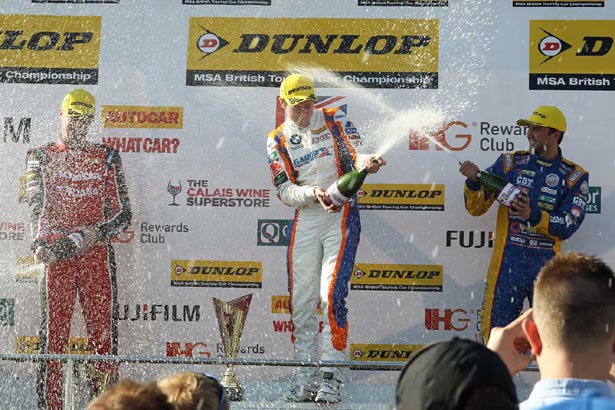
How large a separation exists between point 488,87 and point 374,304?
1.74m

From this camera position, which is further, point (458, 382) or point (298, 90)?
point (298, 90)

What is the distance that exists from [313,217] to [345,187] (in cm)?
50

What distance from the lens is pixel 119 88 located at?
7383 mm

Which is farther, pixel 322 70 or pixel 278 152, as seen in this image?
pixel 322 70

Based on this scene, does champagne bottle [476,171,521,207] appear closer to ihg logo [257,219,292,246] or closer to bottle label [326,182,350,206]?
bottle label [326,182,350,206]

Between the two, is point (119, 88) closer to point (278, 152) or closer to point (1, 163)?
point (1, 163)

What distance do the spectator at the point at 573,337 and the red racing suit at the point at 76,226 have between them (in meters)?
4.90

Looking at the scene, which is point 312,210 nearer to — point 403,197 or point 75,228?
point 403,197

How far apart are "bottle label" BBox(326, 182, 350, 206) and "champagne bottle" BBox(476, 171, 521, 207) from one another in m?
0.96

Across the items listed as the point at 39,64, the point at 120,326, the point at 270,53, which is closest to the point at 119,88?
the point at 39,64

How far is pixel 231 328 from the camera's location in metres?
6.79

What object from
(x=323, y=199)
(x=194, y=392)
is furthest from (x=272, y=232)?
(x=194, y=392)

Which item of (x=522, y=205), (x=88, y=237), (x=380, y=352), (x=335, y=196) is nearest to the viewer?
(x=335, y=196)

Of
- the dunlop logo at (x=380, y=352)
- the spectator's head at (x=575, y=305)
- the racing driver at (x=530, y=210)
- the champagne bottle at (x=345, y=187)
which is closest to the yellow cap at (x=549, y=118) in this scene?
the racing driver at (x=530, y=210)
